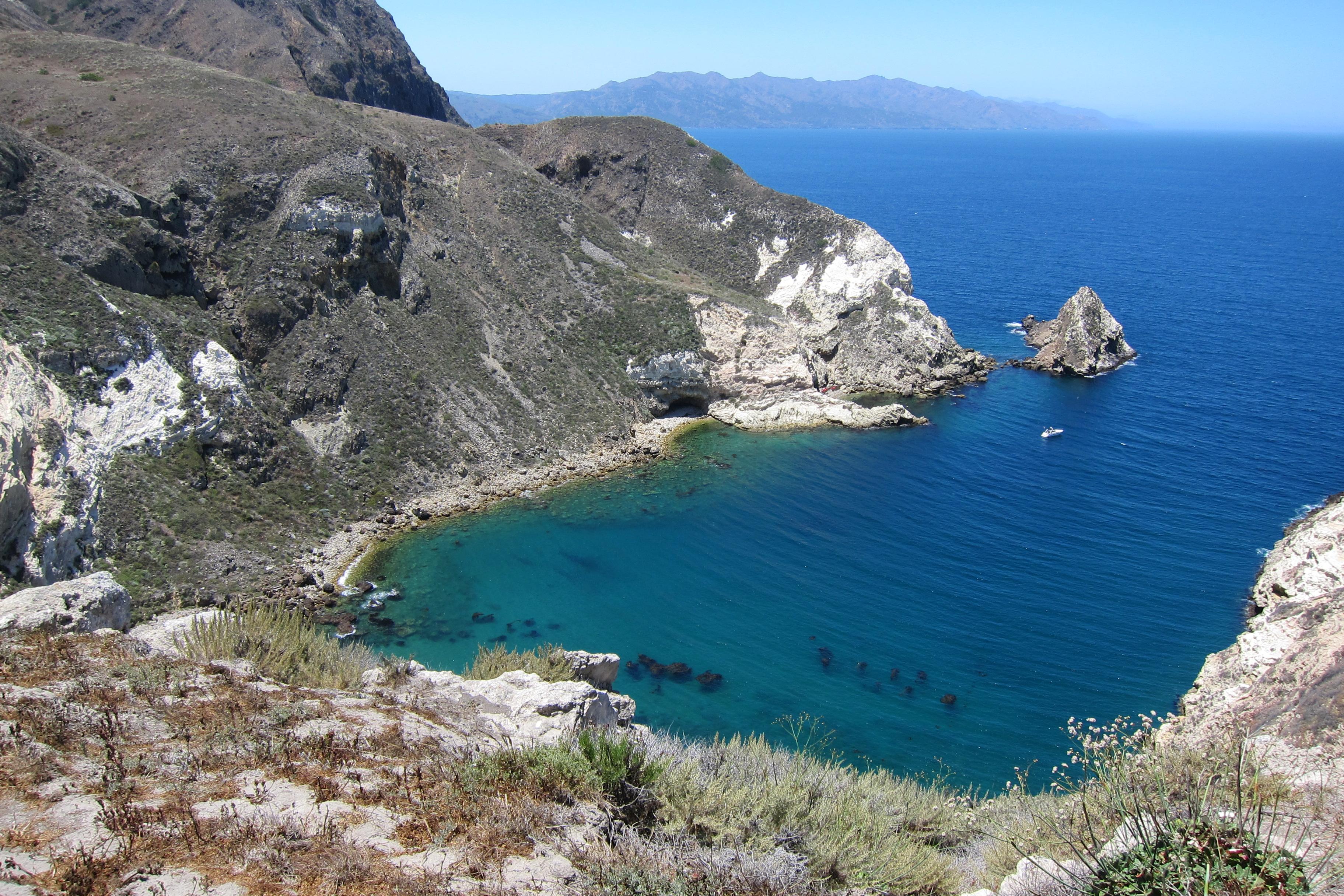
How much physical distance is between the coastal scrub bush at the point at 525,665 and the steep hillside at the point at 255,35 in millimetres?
80084

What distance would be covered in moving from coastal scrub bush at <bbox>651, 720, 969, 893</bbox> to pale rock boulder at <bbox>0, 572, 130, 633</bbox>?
41.9ft

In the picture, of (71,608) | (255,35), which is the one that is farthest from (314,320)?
(255,35)

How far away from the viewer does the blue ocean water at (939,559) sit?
96.7 ft

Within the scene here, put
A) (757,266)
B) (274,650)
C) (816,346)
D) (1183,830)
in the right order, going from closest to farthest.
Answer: (1183,830), (274,650), (816,346), (757,266)

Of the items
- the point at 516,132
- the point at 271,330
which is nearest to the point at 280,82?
the point at 516,132

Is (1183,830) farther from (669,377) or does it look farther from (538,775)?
(669,377)

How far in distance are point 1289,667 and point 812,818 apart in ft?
61.2

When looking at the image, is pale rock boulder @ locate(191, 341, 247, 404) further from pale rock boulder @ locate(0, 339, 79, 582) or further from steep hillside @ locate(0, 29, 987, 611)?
pale rock boulder @ locate(0, 339, 79, 582)

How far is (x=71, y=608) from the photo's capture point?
57.0 ft

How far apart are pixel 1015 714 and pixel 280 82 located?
313 ft

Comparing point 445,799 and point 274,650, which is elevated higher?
point 445,799

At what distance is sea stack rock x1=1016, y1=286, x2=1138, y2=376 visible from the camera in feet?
220

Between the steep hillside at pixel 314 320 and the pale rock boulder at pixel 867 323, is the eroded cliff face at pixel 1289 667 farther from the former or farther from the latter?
the pale rock boulder at pixel 867 323

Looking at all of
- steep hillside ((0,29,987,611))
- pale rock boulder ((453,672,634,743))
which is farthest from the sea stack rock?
pale rock boulder ((453,672,634,743))
